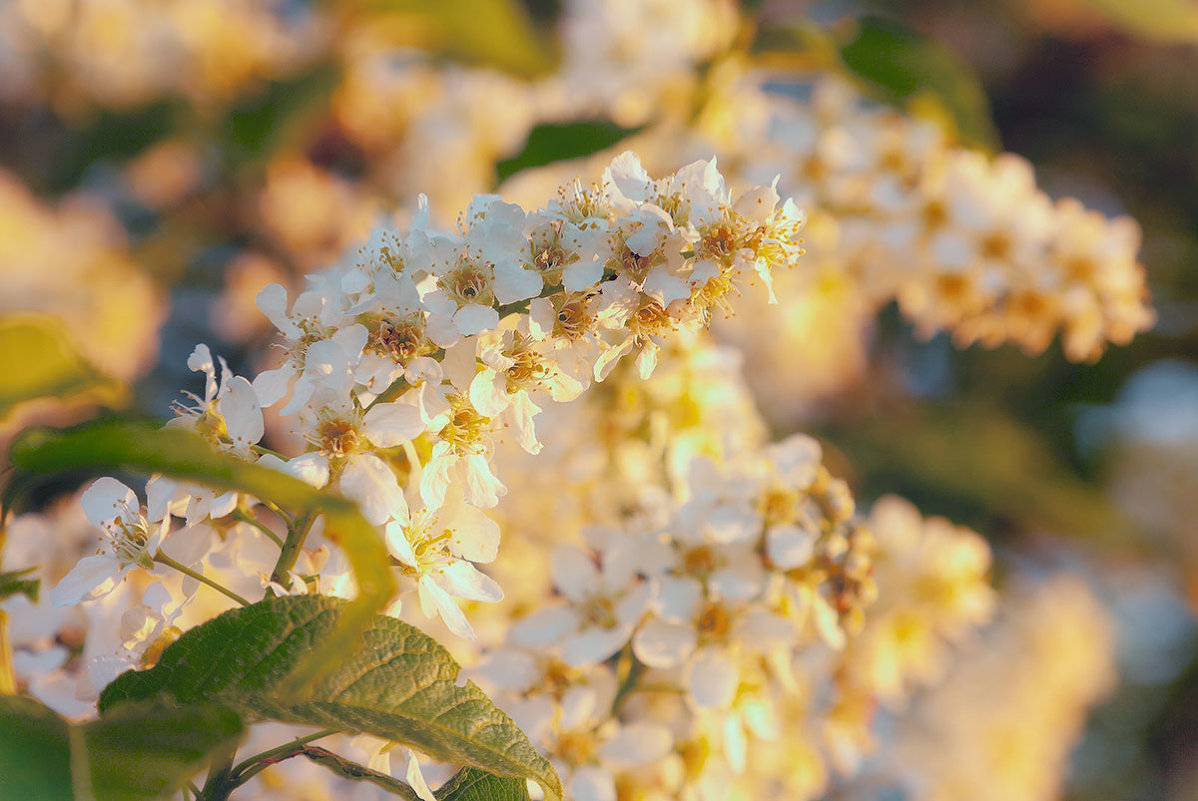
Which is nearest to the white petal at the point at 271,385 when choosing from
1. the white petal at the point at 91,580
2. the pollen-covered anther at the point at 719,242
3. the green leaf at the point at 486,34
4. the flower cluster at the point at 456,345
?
the flower cluster at the point at 456,345

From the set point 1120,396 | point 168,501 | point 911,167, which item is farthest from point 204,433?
point 1120,396

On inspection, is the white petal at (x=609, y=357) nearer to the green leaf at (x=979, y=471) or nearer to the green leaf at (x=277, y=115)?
the green leaf at (x=277, y=115)

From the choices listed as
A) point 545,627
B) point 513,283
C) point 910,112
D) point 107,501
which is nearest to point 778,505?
point 545,627

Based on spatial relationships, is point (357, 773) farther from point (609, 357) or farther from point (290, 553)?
point (609, 357)

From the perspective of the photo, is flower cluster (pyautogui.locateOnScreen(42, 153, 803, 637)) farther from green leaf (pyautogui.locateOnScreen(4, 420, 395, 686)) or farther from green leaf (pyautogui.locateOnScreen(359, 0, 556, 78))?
green leaf (pyautogui.locateOnScreen(359, 0, 556, 78))

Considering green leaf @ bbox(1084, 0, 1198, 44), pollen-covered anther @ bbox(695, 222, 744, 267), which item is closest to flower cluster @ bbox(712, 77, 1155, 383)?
green leaf @ bbox(1084, 0, 1198, 44)

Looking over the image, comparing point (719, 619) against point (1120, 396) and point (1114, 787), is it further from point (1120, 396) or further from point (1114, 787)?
point (1114, 787)
